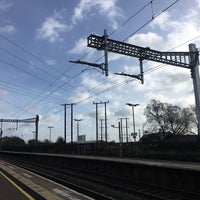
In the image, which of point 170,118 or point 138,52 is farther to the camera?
point 170,118

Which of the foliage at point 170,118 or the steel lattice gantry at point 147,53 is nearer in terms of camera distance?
the steel lattice gantry at point 147,53

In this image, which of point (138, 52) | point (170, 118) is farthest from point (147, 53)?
point (170, 118)

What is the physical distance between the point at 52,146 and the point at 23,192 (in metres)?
68.2

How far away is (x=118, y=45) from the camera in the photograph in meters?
21.7

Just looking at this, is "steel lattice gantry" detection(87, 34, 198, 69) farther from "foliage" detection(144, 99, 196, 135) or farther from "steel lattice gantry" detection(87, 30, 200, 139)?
"foliage" detection(144, 99, 196, 135)

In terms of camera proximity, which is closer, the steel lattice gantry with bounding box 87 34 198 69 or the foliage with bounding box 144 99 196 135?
the steel lattice gantry with bounding box 87 34 198 69

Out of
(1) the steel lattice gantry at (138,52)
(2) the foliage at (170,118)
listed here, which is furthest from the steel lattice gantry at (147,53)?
(2) the foliage at (170,118)

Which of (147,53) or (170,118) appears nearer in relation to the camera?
(147,53)

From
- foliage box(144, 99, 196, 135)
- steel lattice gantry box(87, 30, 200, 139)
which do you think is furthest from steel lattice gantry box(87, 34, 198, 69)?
foliage box(144, 99, 196, 135)

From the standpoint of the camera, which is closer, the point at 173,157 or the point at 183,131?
the point at 173,157

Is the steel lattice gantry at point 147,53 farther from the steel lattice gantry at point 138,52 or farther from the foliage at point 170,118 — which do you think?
the foliage at point 170,118

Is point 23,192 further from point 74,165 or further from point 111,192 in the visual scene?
point 74,165

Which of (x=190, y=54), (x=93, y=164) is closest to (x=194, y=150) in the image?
(x=93, y=164)

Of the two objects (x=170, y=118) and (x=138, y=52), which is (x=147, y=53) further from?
(x=170, y=118)
